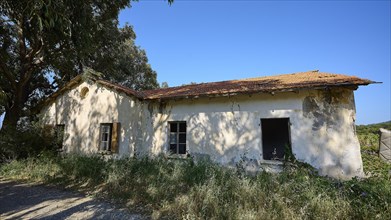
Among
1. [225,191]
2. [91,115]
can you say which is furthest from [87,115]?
[225,191]

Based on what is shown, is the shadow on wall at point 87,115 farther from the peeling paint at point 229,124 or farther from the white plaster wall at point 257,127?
the white plaster wall at point 257,127

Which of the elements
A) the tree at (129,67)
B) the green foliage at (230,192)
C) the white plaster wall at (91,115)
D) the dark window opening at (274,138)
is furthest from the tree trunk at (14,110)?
the dark window opening at (274,138)

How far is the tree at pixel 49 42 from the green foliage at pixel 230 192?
4450mm

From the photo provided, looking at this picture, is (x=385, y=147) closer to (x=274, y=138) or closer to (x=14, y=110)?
(x=274, y=138)

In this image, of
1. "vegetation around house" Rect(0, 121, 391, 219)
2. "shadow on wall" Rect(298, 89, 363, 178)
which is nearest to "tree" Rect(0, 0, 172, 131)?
"vegetation around house" Rect(0, 121, 391, 219)

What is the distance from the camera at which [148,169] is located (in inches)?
321

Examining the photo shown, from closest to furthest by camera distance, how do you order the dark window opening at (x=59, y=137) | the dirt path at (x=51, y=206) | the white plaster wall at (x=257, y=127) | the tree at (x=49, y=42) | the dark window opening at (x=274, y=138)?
1. the dirt path at (x=51, y=206)
2. the tree at (x=49, y=42)
3. the white plaster wall at (x=257, y=127)
4. the dark window opening at (x=274, y=138)
5. the dark window opening at (x=59, y=137)

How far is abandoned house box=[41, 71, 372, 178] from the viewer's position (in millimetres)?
7668

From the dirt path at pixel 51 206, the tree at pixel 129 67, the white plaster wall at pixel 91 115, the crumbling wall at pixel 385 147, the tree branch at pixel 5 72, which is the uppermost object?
the tree at pixel 129 67

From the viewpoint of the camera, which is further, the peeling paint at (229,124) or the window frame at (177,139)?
the window frame at (177,139)

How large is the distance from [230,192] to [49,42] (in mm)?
10906

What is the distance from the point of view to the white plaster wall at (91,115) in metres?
10.7

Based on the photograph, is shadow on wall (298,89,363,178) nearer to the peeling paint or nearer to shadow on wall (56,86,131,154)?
the peeling paint

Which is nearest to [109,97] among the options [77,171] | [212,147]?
[77,171]
